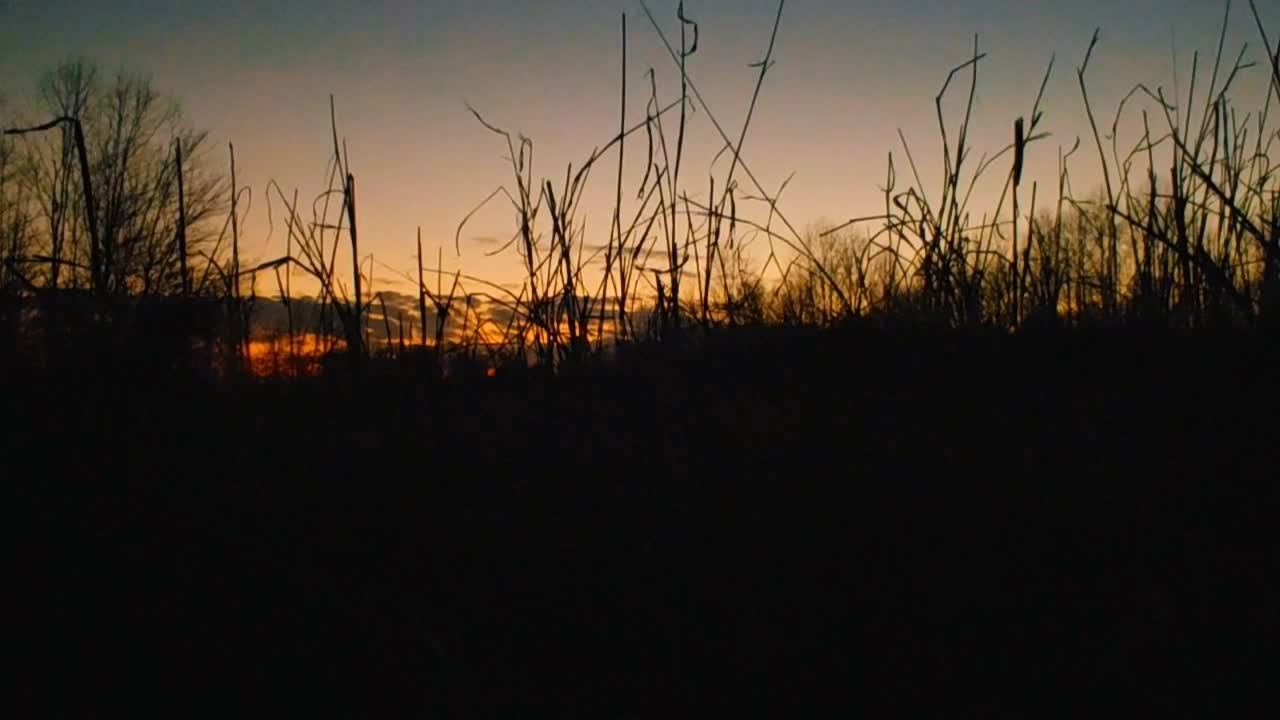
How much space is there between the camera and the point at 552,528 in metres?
0.70

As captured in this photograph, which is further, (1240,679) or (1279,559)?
(1279,559)

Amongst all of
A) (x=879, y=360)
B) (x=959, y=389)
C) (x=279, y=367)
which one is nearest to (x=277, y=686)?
(x=959, y=389)

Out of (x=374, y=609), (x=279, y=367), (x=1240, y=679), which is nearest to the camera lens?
(x=1240, y=679)

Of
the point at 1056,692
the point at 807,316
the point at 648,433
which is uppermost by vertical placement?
the point at 807,316

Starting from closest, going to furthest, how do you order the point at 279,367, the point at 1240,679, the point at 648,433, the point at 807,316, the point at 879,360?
the point at 1240,679 → the point at 648,433 → the point at 879,360 → the point at 279,367 → the point at 807,316

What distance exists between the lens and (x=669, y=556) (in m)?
0.64

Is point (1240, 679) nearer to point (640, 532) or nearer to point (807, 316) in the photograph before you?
point (640, 532)

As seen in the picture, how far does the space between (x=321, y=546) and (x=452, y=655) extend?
0.22 meters

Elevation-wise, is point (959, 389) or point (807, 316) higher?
point (807, 316)

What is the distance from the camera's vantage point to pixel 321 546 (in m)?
0.67

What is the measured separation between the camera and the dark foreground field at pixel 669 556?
50 centimetres

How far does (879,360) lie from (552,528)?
78 centimetres

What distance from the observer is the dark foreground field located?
0.50 meters

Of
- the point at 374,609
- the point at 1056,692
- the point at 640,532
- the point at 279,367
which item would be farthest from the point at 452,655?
the point at 279,367
